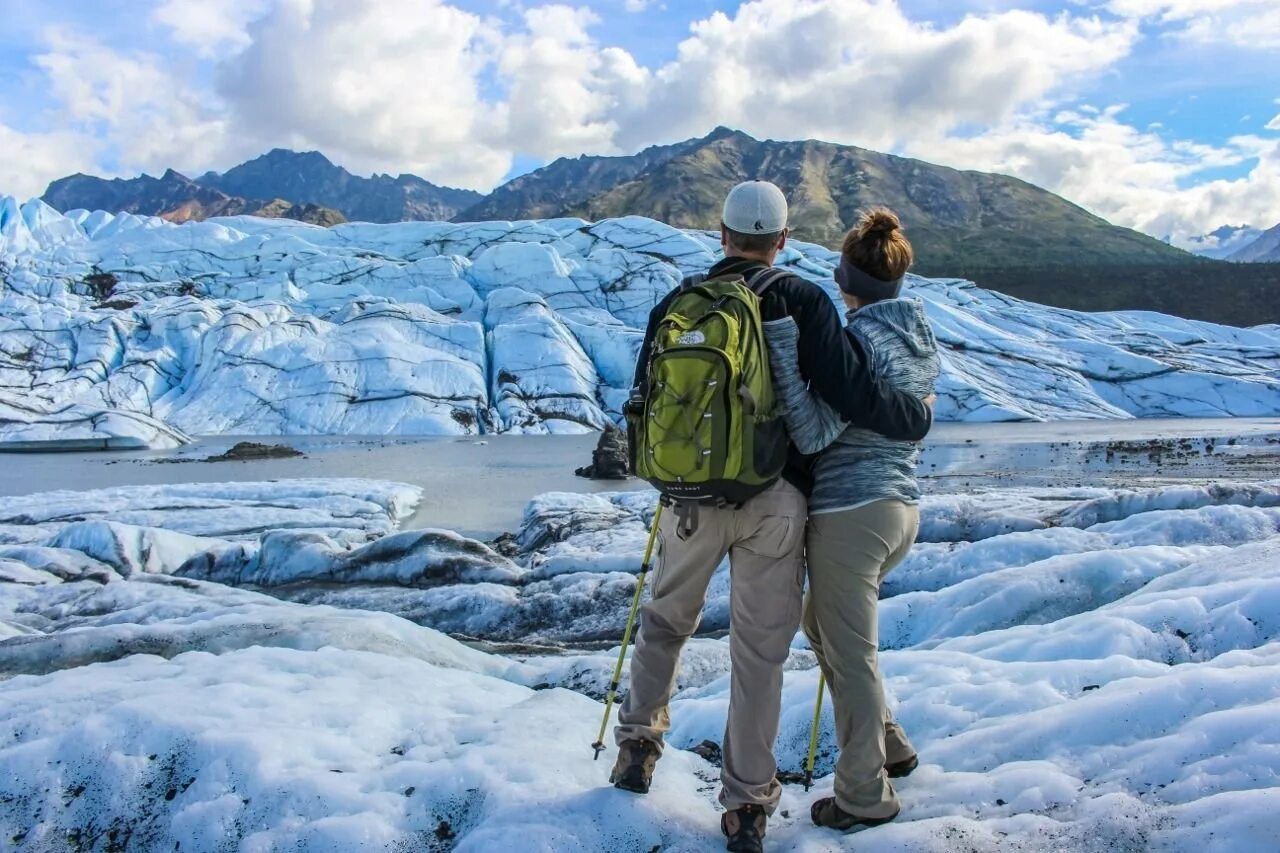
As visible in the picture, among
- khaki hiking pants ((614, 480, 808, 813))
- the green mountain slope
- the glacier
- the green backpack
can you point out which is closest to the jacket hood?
the green backpack

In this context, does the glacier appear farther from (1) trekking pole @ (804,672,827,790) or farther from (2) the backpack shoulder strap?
(2) the backpack shoulder strap

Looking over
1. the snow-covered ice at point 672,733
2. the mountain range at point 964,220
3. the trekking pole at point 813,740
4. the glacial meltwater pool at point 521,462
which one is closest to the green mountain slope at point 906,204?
the mountain range at point 964,220

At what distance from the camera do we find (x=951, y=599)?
7.40m

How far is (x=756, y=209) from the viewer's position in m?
3.24

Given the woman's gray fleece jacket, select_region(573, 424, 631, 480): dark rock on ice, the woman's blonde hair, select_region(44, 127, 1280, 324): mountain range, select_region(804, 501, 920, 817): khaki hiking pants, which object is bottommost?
select_region(573, 424, 631, 480): dark rock on ice

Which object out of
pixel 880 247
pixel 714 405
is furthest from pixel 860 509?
pixel 880 247

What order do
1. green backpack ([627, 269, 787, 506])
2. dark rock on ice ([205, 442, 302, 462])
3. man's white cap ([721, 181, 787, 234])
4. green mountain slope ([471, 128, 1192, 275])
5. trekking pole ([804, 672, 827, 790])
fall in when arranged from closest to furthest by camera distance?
green backpack ([627, 269, 787, 506]) → man's white cap ([721, 181, 787, 234]) → trekking pole ([804, 672, 827, 790]) → dark rock on ice ([205, 442, 302, 462]) → green mountain slope ([471, 128, 1192, 275])

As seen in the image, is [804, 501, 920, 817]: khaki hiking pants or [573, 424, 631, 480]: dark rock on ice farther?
[573, 424, 631, 480]: dark rock on ice

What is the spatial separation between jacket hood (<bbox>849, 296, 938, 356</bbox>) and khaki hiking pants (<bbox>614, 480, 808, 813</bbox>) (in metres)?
0.73

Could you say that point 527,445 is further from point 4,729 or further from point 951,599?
point 4,729

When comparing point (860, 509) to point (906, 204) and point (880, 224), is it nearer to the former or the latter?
point (880, 224)

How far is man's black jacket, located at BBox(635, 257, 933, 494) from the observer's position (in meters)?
3.06

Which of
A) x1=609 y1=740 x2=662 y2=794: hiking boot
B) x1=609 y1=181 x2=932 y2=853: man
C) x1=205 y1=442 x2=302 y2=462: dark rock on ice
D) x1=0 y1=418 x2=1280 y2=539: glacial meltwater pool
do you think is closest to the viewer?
x1=609 y1=181 x2=932 y2=853: man

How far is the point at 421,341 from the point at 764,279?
158 ft
